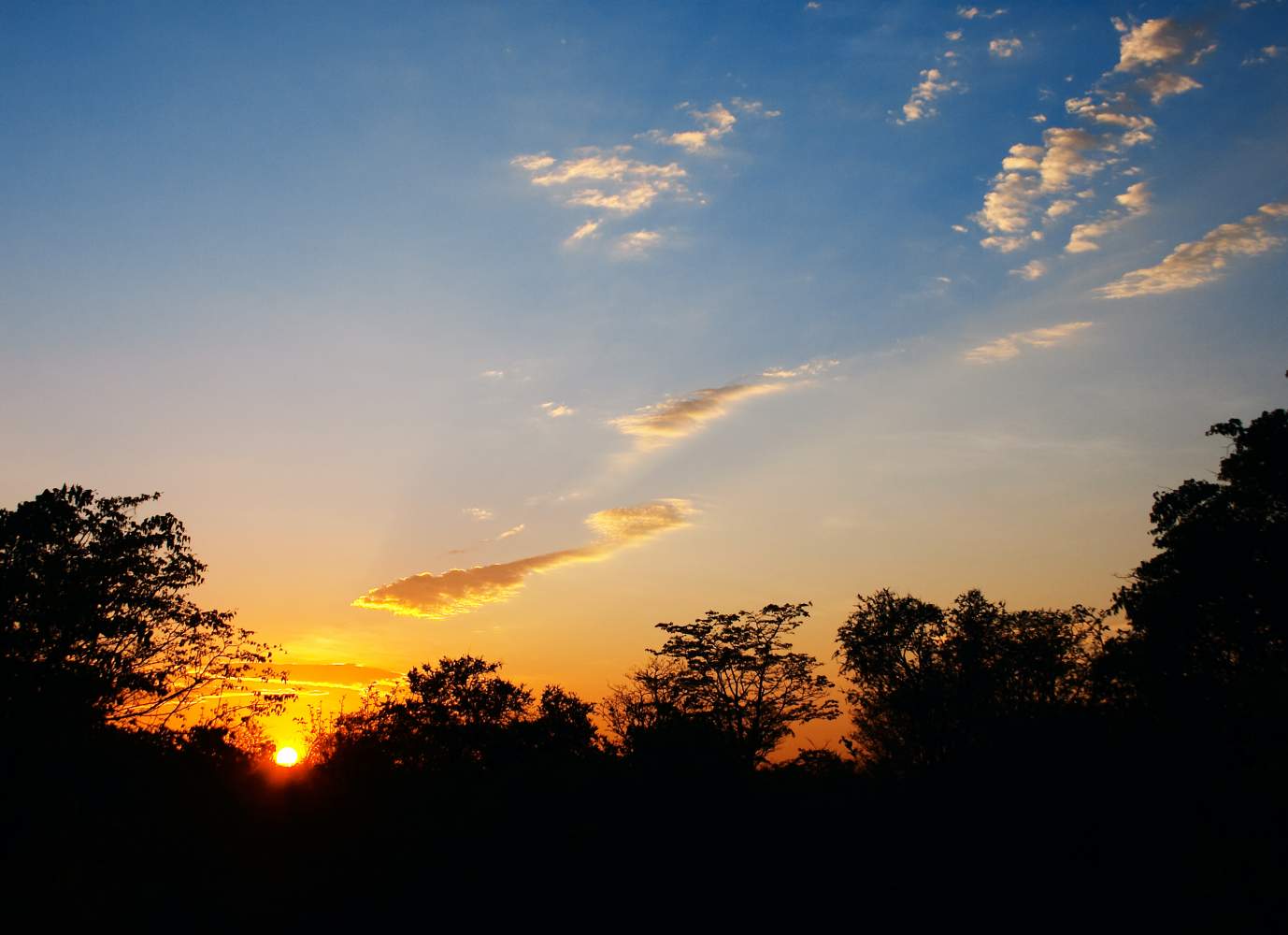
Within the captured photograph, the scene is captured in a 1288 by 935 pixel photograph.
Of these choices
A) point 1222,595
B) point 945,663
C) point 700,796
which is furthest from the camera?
point 945,663

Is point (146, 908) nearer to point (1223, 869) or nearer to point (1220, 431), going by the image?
point (1223, 869)

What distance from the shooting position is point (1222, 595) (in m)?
34.7

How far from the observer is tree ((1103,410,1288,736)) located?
1293 inches

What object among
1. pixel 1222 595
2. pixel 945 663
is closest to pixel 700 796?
pixel 1222 595

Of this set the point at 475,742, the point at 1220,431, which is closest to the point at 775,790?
the point at 1220,431

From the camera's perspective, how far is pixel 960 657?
64562 mm

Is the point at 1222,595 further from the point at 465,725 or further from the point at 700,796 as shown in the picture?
the point at 465,725

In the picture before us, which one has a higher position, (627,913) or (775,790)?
(775,790)

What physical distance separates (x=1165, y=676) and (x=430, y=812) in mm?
35231

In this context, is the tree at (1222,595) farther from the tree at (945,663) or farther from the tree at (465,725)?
the tree at (465,725)

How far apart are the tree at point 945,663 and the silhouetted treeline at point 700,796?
23012mm

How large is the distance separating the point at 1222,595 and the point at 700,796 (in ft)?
87.5

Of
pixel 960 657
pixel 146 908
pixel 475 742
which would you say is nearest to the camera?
pixel 146 908

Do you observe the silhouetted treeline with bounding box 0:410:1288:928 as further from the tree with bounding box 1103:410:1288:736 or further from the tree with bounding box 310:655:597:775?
the tree with bounding box 310:655:597:775
